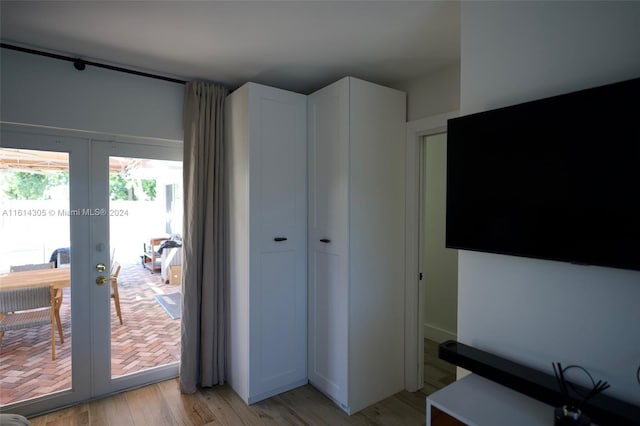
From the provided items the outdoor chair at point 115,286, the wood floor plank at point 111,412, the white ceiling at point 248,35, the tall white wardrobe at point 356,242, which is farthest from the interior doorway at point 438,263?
the outdoor chair at point 115,286

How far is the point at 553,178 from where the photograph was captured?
1.34 meters

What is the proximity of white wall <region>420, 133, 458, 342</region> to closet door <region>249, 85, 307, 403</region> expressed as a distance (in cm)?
161

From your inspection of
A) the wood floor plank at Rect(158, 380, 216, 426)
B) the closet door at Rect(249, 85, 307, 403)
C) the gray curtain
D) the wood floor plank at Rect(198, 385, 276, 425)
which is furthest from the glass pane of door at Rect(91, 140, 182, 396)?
the closet door at Rect(249, 85, 307, 403)

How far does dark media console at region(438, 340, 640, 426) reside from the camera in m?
1.13

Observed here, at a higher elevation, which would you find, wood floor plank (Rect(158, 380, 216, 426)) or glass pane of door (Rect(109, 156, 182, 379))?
glass pane of door (Rect(109, 156, 182, 379))

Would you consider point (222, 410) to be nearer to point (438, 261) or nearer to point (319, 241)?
point (319, 241)

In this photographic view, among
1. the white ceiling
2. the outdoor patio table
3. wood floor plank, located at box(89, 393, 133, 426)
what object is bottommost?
wood floor plank, located at box(89, 393, 133, 426)

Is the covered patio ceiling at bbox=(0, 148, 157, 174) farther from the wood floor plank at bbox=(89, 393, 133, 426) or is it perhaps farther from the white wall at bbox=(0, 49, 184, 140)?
the wood floor plank at bbox=(89, 393, 133, 426)

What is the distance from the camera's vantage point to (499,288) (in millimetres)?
1582

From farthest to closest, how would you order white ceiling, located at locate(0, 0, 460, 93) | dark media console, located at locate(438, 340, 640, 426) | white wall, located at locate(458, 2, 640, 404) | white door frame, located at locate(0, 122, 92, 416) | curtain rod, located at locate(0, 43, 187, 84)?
white door frame, located at locate(0, 122, 92, 416)
curtain rod, located at locate(0, 43, 187, 84)
white ceiling, located at locate(0, 0, 460, 93)
white wall, located at locate(458, 2, 640, 404)
dark media console, located at locate(438, 340, 640, 426)

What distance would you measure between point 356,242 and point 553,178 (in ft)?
4.38

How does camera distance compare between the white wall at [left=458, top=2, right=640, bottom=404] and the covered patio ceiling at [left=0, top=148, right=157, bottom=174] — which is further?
→ the covered patio ceiling at [left=0, top=148, right=157, bottom=174]

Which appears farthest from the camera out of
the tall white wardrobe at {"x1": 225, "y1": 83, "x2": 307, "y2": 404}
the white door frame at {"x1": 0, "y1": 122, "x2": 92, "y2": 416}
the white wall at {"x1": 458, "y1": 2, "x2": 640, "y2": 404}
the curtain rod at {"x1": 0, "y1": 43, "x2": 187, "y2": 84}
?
the tall white wardrobe at {"x1": 225, "y1": 83, "x2": 307, "y2": 404}

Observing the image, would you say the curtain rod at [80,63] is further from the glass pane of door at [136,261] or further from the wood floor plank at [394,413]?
the wood floor plank at [394,413]
